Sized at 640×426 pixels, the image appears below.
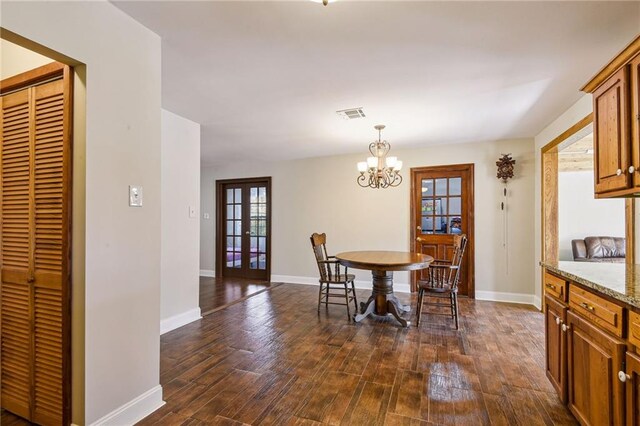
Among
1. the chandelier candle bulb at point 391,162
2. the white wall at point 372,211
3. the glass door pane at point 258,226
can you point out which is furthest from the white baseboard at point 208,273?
the chandelier candle bulb at point 391,162

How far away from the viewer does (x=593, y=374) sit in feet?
4.99

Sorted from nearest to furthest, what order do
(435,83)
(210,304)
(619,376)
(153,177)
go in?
(619,376) < (153,177) < (435,83) < (210,304)

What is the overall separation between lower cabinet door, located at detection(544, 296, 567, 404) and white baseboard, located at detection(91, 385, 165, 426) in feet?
8.04

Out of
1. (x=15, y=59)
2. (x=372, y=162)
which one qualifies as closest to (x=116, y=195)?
(x=15, y=59)

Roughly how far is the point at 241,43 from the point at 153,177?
1.03 m

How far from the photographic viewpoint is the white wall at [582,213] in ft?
20.8

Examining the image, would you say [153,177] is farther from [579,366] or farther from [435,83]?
[579,366]

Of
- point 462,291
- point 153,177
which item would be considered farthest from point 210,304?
point 462,291

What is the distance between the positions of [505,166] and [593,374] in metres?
3.52

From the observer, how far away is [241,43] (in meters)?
2.04

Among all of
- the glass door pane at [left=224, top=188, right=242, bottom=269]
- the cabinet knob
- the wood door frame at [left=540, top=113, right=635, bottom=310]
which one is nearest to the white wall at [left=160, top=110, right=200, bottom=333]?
the glass door pane at [left=224, top=188, right=242, bottom=269]

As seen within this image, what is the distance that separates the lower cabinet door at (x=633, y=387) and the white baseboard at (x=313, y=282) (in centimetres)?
380

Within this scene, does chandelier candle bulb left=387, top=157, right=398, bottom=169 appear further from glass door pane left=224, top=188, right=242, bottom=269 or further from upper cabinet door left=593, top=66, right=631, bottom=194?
glass door pane left=224, top=188, right=242, bottom=269

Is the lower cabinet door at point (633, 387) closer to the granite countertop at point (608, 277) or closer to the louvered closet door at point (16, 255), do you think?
the granite countertop at point (608, 277)
